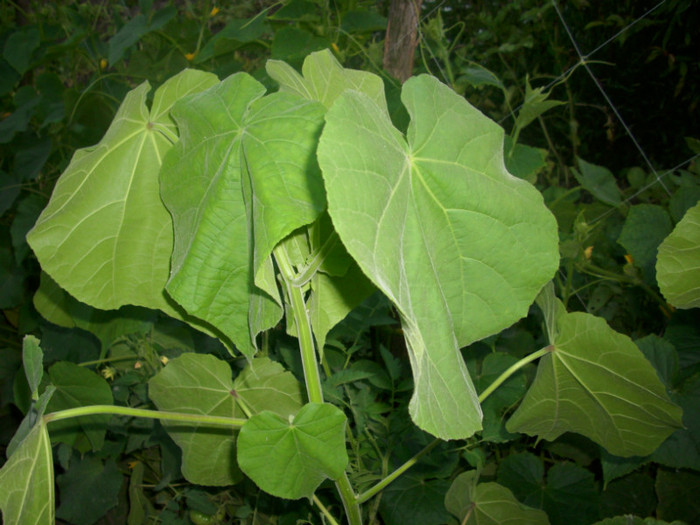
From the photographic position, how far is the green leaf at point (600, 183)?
3.98ft

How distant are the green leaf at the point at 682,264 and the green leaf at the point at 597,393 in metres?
0.09

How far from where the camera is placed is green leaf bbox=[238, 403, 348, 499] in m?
0.58

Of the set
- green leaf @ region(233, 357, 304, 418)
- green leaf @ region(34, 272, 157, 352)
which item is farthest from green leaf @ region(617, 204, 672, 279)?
green leaf @ region(34, 272, 157, 352)

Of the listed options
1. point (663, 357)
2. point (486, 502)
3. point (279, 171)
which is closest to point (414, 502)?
point (486, 502)

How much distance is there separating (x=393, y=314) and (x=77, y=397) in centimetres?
71

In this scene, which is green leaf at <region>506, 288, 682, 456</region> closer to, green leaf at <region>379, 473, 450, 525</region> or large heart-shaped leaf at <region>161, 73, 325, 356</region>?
green leaf at <region>379, 473, 450, 525</region>

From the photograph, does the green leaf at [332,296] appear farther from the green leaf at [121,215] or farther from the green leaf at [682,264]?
the green leaf at [682,264]

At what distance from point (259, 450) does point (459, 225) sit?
32 cm

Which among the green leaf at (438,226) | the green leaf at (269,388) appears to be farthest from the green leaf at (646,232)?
the green leaf at (269,388)

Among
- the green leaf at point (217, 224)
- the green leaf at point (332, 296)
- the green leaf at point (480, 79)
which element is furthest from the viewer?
the green leaf at point (480, 79)

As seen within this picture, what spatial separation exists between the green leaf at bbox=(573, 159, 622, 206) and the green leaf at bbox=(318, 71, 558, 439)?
29.7 inches

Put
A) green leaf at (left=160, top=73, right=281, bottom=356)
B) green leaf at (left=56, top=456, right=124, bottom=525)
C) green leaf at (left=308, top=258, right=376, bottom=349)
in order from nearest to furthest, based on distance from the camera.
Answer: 1. green leaf at (left=160, top=73, right=281, bottom=356)
2. green leaf at (left=308, top=258, right=376, bottom=349)
3. green leaf at (left=56, top=456, right=124, bottom=525)

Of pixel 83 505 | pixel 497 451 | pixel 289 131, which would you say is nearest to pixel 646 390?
pixel 497 451

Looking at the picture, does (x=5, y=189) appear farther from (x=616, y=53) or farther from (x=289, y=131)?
(x=616, y=53)
